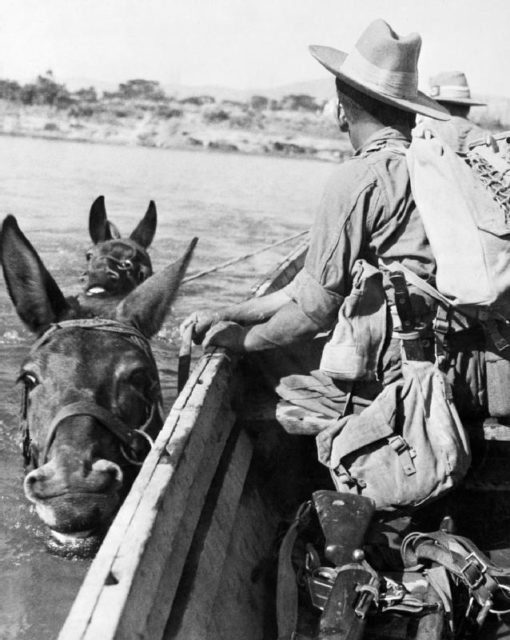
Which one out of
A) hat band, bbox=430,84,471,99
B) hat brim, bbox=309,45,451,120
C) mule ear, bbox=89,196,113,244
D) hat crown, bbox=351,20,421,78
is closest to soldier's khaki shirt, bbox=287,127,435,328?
hat brim, bbox=309,45,451,120

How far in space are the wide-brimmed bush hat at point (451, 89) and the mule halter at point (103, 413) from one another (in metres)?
5.81

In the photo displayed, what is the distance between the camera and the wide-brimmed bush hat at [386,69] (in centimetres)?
394

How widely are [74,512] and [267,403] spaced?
57.2 inches

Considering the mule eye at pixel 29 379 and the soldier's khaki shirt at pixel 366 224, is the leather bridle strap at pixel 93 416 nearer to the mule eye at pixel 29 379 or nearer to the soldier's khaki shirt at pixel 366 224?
the mule eye at pixel 29 379

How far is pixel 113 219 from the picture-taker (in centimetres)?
2161

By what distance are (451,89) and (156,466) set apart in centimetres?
741

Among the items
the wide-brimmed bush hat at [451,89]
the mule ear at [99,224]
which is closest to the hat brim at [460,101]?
the wide-brimmed bush hat at [451,89]

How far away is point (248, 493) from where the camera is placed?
4098 millimetres

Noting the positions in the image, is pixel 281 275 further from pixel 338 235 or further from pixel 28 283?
pixel 338 235

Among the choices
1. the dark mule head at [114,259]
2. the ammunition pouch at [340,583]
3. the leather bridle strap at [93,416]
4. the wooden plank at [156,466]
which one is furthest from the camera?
the dark mule head at [114,259]

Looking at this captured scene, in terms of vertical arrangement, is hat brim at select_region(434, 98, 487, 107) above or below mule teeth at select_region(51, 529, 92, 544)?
above

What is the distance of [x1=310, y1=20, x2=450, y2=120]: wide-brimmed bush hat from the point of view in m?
3.94

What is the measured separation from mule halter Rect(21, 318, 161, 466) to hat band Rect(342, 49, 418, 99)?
1.83 metres

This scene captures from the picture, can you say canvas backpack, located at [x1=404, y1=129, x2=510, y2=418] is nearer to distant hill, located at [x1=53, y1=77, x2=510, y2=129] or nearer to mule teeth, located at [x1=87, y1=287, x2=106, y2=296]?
mule teeth, located at [x1=87, y1=287, x2=106, y2=296]
